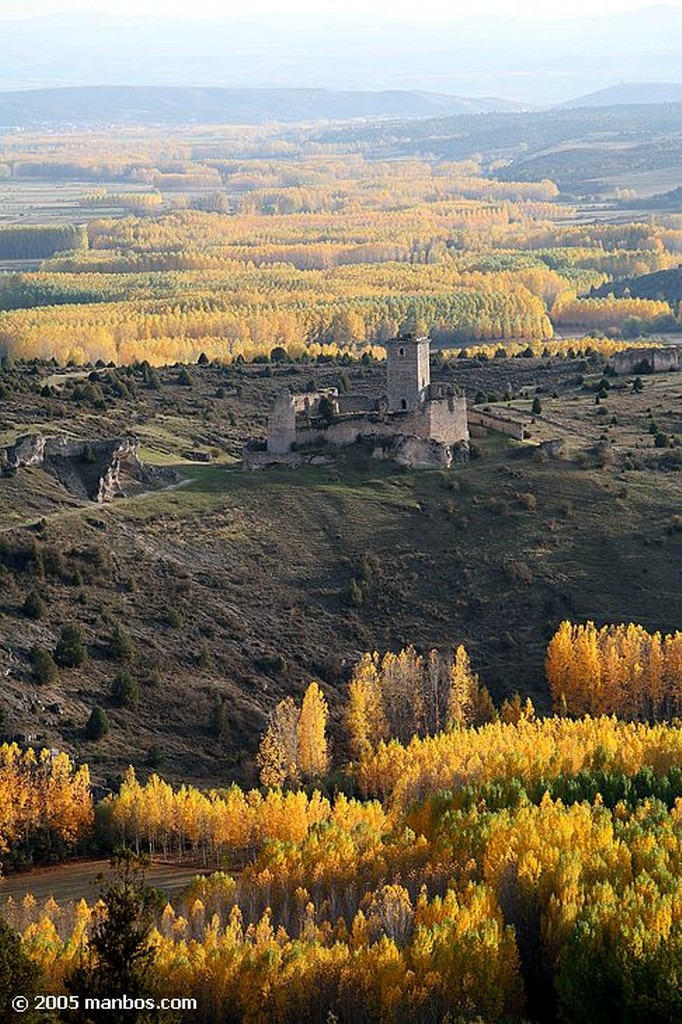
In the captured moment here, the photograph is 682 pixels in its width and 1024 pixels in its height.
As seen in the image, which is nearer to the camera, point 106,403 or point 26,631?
point 26,631

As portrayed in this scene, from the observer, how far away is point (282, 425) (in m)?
95.6

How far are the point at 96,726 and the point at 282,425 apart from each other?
2630 cm

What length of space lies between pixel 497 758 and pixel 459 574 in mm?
22252

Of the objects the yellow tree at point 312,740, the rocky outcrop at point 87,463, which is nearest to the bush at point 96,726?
the yellow tree at point 312,740

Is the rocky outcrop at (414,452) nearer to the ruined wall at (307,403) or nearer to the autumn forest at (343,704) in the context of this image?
the autumn forest at (343,704)

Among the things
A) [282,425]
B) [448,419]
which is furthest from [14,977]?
[448,419]

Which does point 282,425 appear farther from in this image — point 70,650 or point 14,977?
point 14,977

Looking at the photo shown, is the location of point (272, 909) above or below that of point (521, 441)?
below

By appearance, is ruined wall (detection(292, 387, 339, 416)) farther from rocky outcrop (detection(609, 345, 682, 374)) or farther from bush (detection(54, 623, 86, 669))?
rocky outcrop (detection(609, 345, 682, 374))

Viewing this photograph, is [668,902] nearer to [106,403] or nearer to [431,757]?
[431,757]

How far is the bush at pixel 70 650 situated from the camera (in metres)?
76.5

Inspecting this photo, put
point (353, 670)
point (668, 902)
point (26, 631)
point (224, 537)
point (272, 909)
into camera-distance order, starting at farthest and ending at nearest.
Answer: point (224, 537) < point (353, 670) < point (26, 631) < point (272, 909) < point (668, 902)

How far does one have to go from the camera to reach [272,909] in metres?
56.6

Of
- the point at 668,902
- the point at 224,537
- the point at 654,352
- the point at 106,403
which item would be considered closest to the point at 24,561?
the point at 224,537
